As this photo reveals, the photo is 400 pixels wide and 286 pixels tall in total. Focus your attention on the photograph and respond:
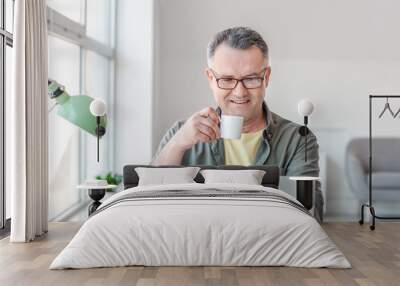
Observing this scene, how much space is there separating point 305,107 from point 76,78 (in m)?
2.61

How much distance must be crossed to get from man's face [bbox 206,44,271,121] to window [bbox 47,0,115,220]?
133 centimetres

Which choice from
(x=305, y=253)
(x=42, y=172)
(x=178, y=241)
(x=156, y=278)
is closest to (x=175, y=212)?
(x=178, y=241)

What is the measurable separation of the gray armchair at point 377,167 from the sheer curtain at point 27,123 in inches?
145

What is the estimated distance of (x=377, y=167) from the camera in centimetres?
786

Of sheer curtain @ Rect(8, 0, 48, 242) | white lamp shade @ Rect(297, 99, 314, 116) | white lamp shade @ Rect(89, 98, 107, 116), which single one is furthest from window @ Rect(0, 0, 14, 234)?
white lamp shade @ Rect(297, 99, 314, 116)

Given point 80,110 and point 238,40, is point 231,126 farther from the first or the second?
point 80,110

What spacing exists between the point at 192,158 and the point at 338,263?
3053mm

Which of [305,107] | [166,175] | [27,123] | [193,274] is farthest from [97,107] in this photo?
[193,274]

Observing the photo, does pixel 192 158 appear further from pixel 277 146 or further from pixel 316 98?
pixel 316 98

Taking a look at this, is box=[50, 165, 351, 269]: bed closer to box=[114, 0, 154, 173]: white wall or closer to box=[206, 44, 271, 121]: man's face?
box=[206, 44, 271, 121]: man's face

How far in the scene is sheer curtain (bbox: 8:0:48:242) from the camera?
5656 millimetres

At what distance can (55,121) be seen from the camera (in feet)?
22.9

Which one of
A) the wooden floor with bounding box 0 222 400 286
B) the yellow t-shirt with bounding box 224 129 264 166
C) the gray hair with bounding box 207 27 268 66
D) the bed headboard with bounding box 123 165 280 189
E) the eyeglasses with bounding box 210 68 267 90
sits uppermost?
the gray hair with bounding box 207 27 268 66

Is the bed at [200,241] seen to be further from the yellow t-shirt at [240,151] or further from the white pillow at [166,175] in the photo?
the yellow t-shirt at [240,151]
